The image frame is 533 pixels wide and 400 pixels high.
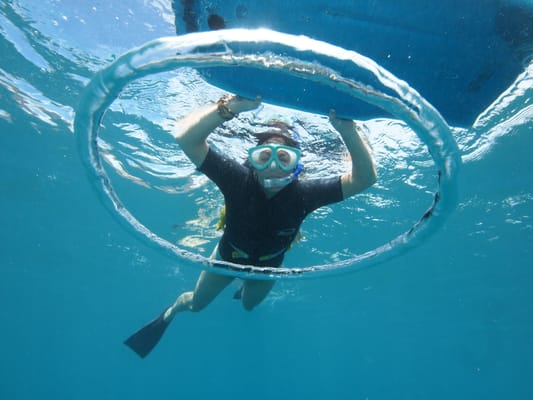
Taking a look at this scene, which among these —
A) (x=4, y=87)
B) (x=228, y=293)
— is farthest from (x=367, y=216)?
(x=228, y=293)

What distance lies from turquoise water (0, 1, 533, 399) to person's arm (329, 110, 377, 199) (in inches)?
72.5

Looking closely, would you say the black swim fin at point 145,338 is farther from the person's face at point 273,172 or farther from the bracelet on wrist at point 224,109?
the bracelet on wrist at point 224,109

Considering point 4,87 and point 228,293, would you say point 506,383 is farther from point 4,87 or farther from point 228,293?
point 4,87

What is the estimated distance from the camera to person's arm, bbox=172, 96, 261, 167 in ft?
14.4

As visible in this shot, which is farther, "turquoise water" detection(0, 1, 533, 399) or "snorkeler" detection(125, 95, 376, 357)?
"turquoise water" detection(0, 1, 533, 399)

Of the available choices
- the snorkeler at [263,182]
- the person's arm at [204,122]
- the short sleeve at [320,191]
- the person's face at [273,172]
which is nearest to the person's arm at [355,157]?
the snorkeler at [263,182]

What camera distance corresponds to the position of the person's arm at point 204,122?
438 cm

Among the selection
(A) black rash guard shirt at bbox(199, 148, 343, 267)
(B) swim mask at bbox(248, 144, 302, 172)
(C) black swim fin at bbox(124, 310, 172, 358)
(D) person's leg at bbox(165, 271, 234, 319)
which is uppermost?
(B) swim mask at bbox(248, 144, 302, 172)

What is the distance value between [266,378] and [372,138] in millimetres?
121267

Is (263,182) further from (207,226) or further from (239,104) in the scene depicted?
(207,226)

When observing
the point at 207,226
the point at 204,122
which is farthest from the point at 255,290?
the point at 207,226

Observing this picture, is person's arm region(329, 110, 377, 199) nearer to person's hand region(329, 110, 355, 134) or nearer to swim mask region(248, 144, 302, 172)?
Answer: person's hand region(329, 110, 355, 134)

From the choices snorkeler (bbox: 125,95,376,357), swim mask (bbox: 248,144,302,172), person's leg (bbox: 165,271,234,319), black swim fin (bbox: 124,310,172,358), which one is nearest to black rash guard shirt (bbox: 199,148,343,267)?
snorkeler (bbox: 125,95,376,357)

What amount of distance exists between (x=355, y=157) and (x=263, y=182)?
140cm
